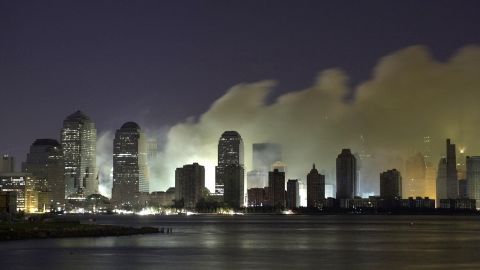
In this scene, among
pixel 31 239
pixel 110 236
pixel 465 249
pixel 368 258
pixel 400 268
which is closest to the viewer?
pixel 400 268

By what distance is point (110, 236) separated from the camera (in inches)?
5128

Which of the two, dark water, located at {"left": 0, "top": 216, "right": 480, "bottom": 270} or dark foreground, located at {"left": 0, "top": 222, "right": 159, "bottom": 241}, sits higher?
dark foreground, located at {"left": 0, "top": 222, "right": 159, "bottom": 241}

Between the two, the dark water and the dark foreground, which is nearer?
the dark water

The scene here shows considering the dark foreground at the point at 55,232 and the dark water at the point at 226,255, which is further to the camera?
the dark foreground at the point at 55,232

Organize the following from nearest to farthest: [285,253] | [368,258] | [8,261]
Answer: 1. [8,261]
2. [368,258]
3. [285,253]

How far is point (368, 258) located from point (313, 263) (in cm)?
874

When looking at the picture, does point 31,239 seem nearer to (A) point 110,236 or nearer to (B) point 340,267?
(A) point 110,236

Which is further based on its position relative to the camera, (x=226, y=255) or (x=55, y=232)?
(x=55, y=232)

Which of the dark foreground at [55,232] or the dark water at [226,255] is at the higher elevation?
the dark foreground at [55,232]

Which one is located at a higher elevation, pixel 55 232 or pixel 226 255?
pixel 55 232

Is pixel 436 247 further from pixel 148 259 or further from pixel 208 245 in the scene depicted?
pixel 148 259

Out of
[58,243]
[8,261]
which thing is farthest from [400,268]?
[58,243]

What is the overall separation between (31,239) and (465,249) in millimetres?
59188

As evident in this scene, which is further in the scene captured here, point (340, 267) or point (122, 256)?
point (122, 256)
